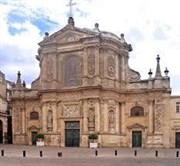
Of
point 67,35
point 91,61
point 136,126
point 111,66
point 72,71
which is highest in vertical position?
point 67,35

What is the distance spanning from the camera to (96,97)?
155 ft

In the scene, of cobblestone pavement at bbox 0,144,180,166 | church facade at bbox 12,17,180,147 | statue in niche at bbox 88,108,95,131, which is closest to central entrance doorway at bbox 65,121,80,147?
church facade at bbox 12,17,180,147

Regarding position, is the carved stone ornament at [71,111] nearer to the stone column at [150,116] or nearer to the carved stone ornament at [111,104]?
the carved stone ornament at [111,104]

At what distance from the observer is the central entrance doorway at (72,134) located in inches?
1938

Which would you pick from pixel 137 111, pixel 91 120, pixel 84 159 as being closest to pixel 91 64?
pixel 91 120

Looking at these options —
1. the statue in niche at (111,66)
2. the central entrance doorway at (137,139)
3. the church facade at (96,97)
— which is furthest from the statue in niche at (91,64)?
the central entrance doorway at (137,139)

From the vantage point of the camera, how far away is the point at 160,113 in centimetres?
4812

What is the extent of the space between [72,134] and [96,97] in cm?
609

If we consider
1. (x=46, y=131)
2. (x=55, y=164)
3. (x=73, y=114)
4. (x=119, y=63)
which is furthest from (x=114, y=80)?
(x=55, y=164)

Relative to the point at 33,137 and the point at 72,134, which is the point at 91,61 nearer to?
the point at 72,134

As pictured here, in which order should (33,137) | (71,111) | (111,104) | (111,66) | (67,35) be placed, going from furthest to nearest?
(33,137), (67,35), (111,66), (71,111), (111,104)

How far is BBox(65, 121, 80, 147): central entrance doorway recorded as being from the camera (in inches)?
1938

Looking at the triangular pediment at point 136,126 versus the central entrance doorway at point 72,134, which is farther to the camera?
the central entrance doorway at point 72,134

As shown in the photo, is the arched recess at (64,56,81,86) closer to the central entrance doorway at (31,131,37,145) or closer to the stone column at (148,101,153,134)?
the central entrance doorway at (31,131,37,145)
